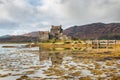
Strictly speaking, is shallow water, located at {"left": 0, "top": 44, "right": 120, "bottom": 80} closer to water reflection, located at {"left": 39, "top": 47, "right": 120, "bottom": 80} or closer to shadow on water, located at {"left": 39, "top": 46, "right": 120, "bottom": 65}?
water reflection, located at {"left": 39, "top": 47, "right": 120, "bottom": 80}

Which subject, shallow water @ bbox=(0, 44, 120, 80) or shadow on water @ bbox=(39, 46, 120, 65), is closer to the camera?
shallow water @ bbox=(0, 44, 120, 80)

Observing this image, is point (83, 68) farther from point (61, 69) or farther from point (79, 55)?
point (79, 55)

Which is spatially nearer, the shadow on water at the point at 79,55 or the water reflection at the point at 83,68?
the water reflection at the point at 83,68

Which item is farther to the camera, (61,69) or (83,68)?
(83,68)

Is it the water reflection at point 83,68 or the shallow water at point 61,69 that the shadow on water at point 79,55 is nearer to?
the water reflection at point 83,68

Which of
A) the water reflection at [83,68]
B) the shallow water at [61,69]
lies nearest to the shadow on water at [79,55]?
the water reflection at [83,68]

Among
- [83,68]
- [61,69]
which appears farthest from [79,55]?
[61,69]

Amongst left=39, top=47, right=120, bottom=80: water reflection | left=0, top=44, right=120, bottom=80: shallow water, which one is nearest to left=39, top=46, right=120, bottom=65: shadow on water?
left=39, top=47, right=120, bottom=80: water reflection

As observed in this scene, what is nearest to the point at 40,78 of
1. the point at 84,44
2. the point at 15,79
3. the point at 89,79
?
the point at 15,79

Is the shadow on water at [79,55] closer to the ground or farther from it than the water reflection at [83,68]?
farther from it

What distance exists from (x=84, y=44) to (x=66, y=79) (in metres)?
110

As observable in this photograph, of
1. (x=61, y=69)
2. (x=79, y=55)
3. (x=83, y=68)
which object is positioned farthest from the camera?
(x=79, y=55)

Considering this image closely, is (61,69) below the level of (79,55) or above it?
below

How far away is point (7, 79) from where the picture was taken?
2919cm
